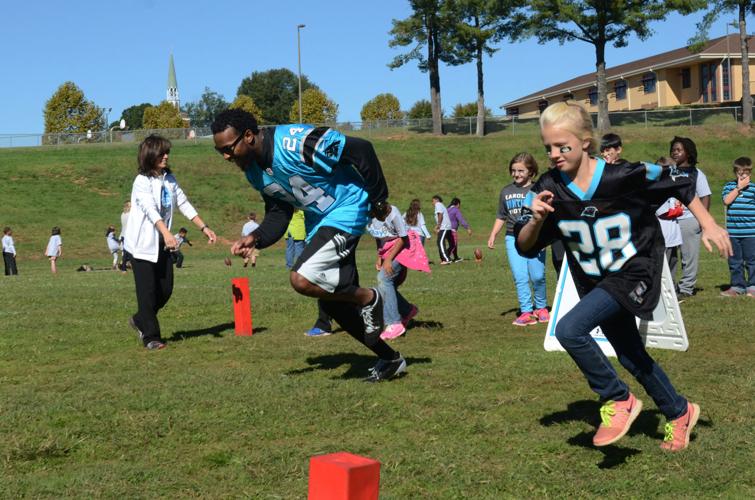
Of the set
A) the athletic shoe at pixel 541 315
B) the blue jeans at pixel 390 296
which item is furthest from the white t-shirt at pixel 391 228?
the athletic shoe at pixel 541 315

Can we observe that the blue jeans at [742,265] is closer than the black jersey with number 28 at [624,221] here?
No

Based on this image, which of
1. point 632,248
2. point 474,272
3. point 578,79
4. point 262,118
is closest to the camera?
point 632,248

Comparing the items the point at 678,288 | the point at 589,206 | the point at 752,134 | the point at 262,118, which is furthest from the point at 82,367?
the point at 262,118

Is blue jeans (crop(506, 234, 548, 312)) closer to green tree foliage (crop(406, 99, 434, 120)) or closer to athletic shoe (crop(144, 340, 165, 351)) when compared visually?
athletic shoe (crop(144, 340, 165, 351))

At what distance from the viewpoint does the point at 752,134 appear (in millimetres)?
53406

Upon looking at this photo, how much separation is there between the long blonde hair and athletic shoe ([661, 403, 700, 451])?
1.59 metres

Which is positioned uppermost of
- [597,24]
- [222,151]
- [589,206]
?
[597,24]

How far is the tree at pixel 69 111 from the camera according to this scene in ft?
291

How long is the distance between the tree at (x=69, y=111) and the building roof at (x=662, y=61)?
4471 centimetres

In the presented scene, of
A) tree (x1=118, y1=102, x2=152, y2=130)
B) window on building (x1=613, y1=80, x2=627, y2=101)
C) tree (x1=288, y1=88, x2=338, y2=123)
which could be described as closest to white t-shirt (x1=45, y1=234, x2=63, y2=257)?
window on building (x1=613, y1=80, x2=627, y2=101)

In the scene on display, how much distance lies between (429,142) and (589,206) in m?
52.1

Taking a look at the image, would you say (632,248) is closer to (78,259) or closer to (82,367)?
(82,367)

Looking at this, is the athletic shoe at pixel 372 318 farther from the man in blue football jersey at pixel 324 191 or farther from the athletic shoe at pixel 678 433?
the athletic shoe at pixel 678 433

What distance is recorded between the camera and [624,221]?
493 cm
